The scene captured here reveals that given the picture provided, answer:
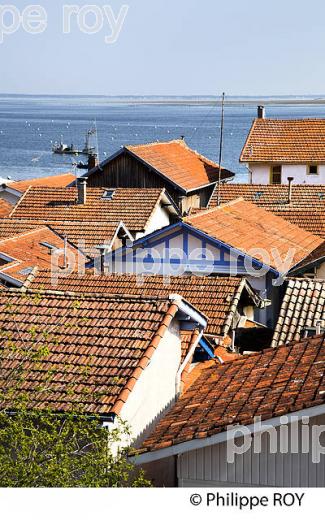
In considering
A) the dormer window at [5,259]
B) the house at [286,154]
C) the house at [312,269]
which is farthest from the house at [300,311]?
the house at [286,154]

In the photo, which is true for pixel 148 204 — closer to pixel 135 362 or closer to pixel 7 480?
pixel 135 362

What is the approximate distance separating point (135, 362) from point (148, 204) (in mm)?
20745

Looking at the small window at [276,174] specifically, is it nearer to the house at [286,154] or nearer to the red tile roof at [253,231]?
→ the house at [286,154]

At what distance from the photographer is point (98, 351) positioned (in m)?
10.4

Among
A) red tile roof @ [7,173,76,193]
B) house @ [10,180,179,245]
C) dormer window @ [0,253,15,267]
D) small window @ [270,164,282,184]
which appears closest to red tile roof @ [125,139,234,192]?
small window @ [270,164,282,184]

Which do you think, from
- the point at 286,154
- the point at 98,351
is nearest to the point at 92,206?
the point at 286,154

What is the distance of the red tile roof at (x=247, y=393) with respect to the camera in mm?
9070

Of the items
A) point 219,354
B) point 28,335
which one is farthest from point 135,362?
point 219,354

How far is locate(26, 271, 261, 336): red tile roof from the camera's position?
16203 mm

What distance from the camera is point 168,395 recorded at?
11453mm

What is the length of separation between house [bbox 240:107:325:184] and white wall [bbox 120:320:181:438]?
30328 millimetres

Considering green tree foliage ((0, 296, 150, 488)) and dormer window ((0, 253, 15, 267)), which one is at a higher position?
dormer window ((0, 253, 15, 267))

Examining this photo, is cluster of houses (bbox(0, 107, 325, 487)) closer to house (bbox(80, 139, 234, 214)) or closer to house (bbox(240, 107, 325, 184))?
house (bbox(80, 139, 234, 214))

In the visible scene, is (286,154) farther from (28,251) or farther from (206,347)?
(206,347)
